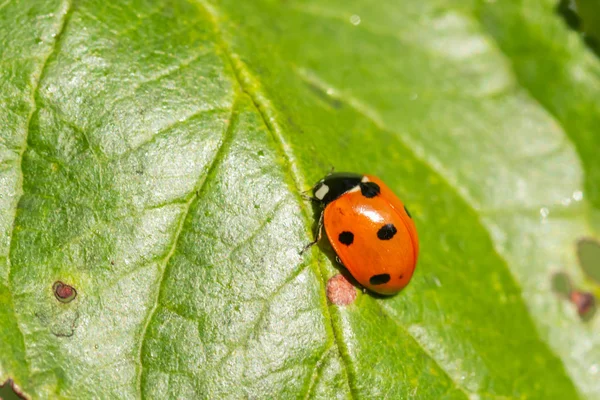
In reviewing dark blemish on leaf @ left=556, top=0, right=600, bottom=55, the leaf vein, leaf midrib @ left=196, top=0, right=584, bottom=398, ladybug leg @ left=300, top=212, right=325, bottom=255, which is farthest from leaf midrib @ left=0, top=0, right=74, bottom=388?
dark blemish on leaf @ left=556, top=0, right=600, bottom=55

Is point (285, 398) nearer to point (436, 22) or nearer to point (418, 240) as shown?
point (418, 240)

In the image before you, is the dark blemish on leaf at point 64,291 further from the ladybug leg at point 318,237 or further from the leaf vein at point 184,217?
the ladybug leg at point 318,237

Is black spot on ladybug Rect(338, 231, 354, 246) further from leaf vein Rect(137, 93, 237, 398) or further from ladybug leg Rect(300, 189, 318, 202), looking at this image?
leaf vein Rect(137, 93, 237, 398)

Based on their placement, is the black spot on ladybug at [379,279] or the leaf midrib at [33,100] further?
the black spot on ladybug at [379,279]

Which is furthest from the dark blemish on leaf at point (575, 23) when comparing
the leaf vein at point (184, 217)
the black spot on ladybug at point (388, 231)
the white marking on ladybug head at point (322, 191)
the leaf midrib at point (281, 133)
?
the leaf vein at point (184, 217)

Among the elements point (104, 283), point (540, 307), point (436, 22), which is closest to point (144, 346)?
point (104, 283)

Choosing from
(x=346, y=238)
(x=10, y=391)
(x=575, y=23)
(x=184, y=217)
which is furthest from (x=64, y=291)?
(x=575, y=23)
